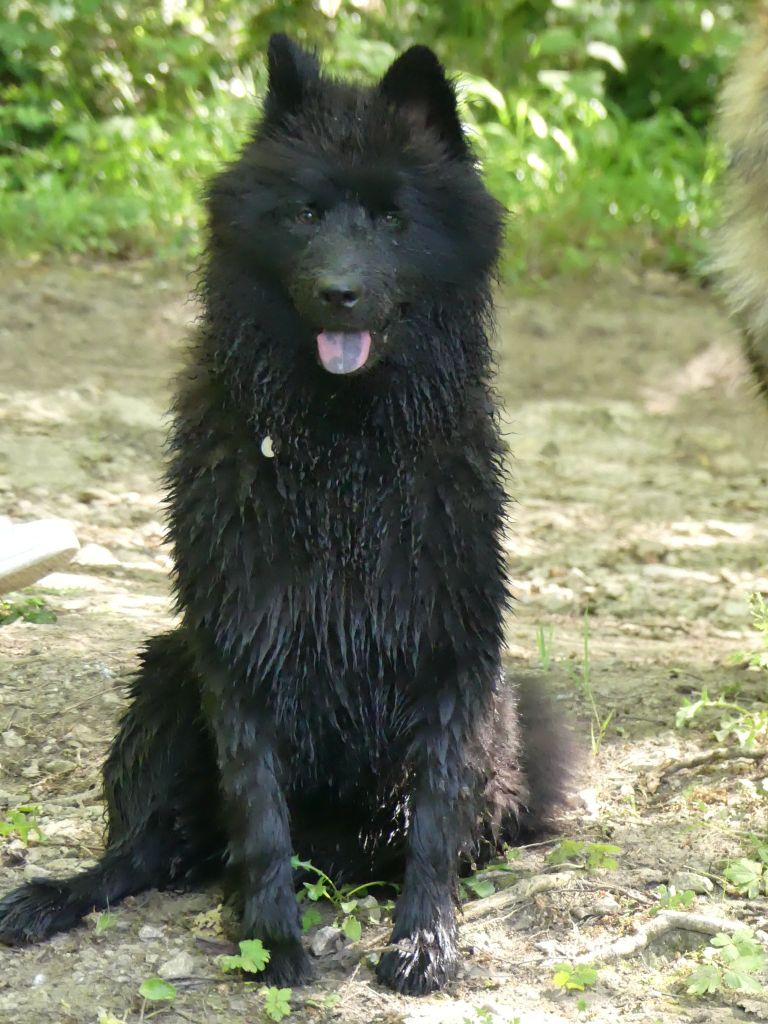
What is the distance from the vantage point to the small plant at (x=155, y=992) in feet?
8.11

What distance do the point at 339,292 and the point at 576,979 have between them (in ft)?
4.68

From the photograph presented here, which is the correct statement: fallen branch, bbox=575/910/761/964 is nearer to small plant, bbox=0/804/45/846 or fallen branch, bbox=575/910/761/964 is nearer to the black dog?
the black dog

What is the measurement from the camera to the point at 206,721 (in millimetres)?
2873

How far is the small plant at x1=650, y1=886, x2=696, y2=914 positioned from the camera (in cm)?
285

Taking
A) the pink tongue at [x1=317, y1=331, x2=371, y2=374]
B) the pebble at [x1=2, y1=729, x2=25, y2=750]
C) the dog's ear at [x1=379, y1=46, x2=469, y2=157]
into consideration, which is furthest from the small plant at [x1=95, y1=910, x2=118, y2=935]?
the dog's ear at [x1=379, y1=46, x2=469, y2=157]

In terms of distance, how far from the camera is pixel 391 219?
2.63 meters

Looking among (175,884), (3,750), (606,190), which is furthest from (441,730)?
(606,190)

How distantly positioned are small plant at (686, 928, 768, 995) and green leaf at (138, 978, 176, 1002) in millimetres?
1022

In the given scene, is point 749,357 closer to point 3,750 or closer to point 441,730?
point 441,730

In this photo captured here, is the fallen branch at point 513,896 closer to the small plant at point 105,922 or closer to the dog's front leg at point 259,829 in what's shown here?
the dog's front leg at point 259,829

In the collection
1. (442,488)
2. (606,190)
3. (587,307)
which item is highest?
(606,190)

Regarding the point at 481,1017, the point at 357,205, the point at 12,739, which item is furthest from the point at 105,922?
the point at 357,205

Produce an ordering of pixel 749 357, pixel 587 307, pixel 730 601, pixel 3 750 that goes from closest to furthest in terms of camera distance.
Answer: pixel 3 750, pixel 749 357, pixel 730 601, pixel 587 307

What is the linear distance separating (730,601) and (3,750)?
10.2 ft
